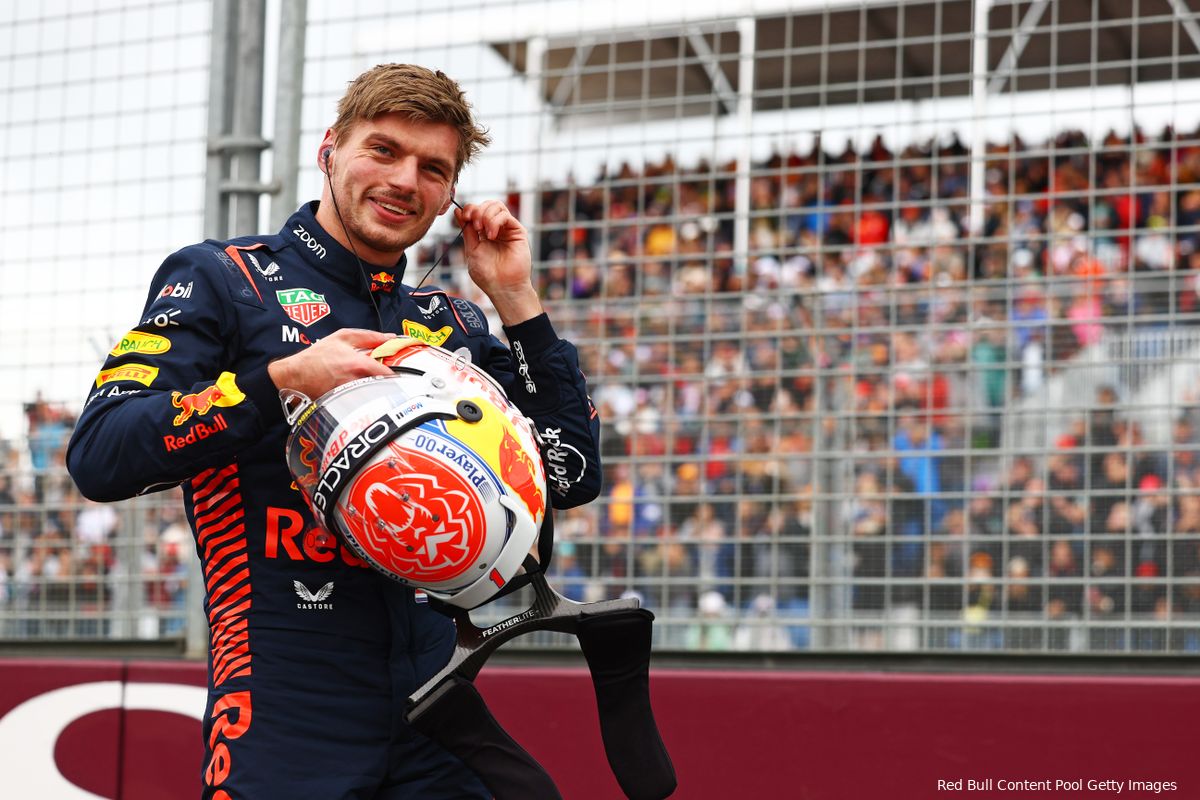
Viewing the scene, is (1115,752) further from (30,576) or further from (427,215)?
(30,576)

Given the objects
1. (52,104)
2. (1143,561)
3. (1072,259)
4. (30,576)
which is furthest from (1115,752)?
(52,104)

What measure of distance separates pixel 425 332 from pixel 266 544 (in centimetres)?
55

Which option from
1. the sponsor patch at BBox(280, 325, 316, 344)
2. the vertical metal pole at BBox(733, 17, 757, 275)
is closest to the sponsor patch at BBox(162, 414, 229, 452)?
the sponsor patch at BBox(280, 325, 316, 344)

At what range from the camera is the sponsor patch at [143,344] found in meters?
2.46

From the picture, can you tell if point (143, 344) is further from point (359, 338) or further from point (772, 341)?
point (772, 341)

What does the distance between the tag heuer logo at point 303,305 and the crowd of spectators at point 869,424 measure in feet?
6.60

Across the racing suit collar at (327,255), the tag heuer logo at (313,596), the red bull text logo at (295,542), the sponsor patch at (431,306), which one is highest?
the racing suit collar at (327,255)

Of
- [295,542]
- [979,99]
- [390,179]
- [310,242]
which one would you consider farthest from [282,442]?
[979,99]

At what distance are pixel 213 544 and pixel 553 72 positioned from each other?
2581 mm

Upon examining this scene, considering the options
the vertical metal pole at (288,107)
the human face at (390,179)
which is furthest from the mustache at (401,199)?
the vertical metal pole at (288,107)

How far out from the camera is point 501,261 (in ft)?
9.27

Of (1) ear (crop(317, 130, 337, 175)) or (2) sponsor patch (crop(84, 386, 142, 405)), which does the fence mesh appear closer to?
(1) ear (crop(317, 130, 337, 175))

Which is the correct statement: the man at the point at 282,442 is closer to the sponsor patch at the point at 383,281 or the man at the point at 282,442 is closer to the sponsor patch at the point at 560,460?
the sponsor patch at the point at 383,281

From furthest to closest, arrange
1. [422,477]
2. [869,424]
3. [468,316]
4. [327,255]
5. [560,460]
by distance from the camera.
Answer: [869,424] < [468,316] < [560,460] < [327,255] < [422,477]
